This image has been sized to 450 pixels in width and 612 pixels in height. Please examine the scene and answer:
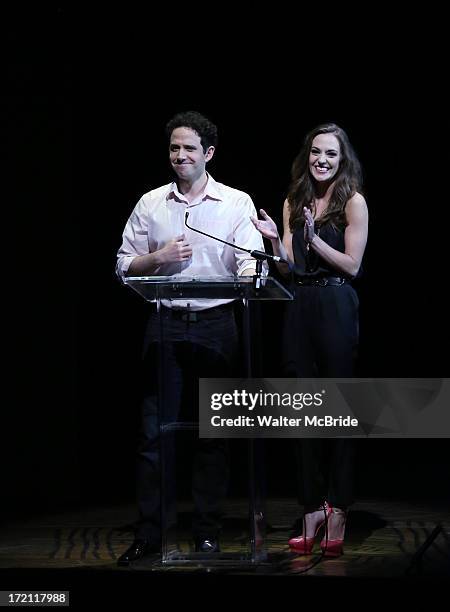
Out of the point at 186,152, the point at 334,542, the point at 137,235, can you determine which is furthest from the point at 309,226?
the point at 334,542

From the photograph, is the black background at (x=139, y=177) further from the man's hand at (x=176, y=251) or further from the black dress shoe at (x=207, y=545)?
the man's hand at (x=176, y=251)

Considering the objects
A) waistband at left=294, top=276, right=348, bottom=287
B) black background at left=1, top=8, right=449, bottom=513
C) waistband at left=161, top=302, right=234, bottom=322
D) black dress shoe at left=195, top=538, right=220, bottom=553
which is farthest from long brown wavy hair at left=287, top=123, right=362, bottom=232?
black background at left=1, top=8, right=449, bottom=513

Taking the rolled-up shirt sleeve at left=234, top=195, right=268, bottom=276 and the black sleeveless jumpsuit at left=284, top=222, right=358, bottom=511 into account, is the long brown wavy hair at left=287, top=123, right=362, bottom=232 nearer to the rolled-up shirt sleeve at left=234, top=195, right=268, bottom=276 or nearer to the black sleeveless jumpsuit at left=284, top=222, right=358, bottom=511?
the black sleeveless jumpsuit at left=284, top=222, right=358, bottom=511

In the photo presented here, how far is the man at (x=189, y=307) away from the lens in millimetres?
3451

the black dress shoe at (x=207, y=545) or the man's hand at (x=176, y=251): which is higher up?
the man's hand at (x=176, y=251)

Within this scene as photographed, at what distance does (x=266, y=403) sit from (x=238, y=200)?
81 centimetres

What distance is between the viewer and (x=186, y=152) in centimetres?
369

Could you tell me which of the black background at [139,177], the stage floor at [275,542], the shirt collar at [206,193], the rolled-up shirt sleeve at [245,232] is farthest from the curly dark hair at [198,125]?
the black background at [139,177]

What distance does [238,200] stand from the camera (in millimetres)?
3799

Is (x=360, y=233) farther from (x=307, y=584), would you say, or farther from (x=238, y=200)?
(x=307, y=584)

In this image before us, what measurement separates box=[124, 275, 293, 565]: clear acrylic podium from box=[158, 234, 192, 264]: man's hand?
113 mm

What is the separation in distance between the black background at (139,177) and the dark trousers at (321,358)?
59.8 inches

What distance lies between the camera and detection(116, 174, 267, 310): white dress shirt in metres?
3.73

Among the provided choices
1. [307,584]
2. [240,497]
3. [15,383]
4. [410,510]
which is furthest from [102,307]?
[307,584]
